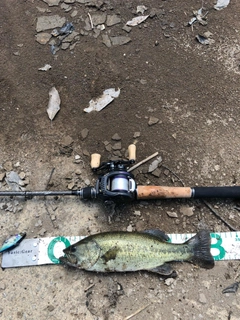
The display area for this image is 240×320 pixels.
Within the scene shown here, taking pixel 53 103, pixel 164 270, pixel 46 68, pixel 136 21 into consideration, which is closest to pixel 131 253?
pixel 164 270

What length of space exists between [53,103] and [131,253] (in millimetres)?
2130

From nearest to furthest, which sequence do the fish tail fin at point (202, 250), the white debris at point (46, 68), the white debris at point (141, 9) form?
the fish tail fin at point (202, 250) → the white debris at point (46, 68) → the white debris at point (141, 9)

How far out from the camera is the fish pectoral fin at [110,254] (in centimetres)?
342

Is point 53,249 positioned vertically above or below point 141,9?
below

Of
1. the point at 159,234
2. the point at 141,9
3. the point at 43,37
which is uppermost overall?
the point at 141,9

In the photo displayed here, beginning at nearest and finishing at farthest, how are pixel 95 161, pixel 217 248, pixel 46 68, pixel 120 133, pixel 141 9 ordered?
1. pixel 217 248
2. pixel 95 161
3. pixel 120 133
4. pixel 46 68
5. pixel 141 9

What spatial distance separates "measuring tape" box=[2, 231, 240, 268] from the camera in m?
3.56

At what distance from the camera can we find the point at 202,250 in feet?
11.2

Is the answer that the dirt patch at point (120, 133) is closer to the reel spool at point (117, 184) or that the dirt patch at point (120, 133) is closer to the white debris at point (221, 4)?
the white debris at point (221, 4)

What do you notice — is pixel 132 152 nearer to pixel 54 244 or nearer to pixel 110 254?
pixel 110 254

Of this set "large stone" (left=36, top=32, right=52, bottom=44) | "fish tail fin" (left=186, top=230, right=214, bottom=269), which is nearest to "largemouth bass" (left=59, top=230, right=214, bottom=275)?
"fish tail fin" (left=186, top=230, right=214, bottom=269)

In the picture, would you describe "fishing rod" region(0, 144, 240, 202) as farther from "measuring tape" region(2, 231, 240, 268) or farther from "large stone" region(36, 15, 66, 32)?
"large stone" region(36, 15, 66, 32)

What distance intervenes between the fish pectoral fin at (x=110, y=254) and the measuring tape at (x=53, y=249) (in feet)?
1.27

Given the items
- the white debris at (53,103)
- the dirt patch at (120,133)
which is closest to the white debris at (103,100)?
the dirt patch at (120,133)
